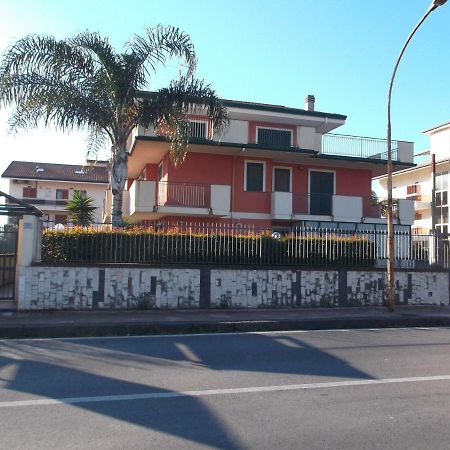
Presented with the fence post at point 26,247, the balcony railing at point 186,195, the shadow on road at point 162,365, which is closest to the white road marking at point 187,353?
the shadow on road at point 162,365

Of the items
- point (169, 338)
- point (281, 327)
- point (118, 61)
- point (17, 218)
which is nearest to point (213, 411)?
point (169, 338)

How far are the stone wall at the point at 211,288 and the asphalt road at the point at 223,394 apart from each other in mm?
3081

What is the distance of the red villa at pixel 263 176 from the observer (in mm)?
21875

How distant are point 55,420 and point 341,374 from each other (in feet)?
12.4

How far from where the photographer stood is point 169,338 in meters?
10.1

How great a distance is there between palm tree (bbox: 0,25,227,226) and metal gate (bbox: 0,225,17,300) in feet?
9.23

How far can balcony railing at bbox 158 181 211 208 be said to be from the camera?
21922 millimetres

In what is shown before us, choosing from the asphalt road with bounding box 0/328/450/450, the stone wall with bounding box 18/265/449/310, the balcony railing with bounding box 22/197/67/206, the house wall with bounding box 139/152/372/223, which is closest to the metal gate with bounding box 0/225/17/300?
the stone wall with bounding box 18/265/449/310

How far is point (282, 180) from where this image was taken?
24.6 meters

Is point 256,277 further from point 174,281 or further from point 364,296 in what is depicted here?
point 364,296

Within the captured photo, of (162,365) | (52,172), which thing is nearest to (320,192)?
(162,365)

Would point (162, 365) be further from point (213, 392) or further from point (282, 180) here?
point (282, 180)

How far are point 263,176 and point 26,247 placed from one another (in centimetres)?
1345

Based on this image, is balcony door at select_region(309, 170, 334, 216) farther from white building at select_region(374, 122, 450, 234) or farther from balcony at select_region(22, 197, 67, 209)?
balcony at select_region(22, 197, 67, 209)
